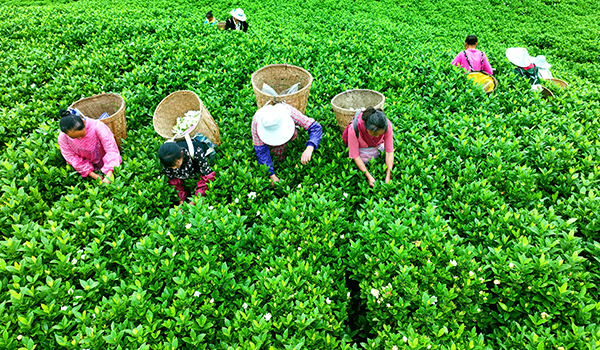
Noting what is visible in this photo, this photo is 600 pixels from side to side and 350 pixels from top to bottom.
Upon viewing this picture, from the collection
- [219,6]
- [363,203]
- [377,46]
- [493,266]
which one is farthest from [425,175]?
[219,6]

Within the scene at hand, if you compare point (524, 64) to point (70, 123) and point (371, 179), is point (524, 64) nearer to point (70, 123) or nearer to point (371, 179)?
point (371, 179)

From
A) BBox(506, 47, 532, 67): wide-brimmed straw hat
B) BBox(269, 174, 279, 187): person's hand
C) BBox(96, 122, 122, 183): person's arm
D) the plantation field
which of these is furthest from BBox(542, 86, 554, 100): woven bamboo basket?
BBox(96, 122, 122, 183): person's arm

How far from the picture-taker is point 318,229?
298 centimetres

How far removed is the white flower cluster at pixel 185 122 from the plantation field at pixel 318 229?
351 mm

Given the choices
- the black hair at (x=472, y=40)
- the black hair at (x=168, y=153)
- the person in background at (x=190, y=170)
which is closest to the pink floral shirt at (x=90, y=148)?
the person in background at (x=190, y=170)

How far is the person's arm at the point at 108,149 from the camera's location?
3717 millimetres

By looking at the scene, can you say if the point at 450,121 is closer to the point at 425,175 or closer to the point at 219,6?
the point at 425,175

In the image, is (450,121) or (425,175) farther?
Result: (450,121)

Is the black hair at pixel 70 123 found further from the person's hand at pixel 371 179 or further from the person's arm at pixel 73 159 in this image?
the person's hand at pixel 371 179

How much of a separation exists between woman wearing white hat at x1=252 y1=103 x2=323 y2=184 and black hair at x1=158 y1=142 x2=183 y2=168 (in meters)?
0.89

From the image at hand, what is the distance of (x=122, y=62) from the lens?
19.4ft

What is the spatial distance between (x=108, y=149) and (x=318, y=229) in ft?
9.34

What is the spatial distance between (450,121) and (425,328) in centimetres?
291

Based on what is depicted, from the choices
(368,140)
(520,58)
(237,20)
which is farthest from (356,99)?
(237,20)
